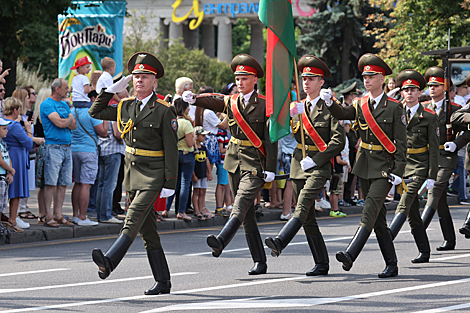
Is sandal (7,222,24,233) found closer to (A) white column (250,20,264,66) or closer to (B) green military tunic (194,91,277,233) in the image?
(B) green military tunic (194,91,277,233)

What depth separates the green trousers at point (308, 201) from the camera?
805 centimetres

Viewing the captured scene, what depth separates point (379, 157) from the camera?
323 inches

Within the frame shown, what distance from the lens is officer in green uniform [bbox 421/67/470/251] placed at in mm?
10156

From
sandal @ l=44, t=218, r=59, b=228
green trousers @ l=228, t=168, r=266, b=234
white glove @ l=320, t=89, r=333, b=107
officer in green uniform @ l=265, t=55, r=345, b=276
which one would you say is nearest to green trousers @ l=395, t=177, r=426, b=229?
officer in green uniform @ l=265, t=55, r=345, b=276

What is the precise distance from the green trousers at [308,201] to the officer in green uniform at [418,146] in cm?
159

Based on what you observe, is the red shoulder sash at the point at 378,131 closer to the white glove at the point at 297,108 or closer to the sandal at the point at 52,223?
the white glove at the point at 297,108

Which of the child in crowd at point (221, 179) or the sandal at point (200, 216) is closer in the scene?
the sandal at point (200, 216)

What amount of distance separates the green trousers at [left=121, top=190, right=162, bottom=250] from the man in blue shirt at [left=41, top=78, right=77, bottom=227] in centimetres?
430

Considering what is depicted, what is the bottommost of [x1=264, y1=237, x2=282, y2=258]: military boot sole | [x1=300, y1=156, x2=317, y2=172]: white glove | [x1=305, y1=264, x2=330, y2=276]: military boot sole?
[x1=305, y1=264, x2=330, y2=276]: military boot sole

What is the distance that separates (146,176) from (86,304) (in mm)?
1281

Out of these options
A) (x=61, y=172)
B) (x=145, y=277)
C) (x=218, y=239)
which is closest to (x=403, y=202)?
(x=218, y=239)

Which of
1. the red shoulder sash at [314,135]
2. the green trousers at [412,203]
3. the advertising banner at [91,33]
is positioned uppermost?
the advertising banner at [91,33]

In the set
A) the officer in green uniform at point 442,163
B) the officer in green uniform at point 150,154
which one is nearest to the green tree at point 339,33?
the officer in green uniform at point 442,163

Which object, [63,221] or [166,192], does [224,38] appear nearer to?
[63,221]
